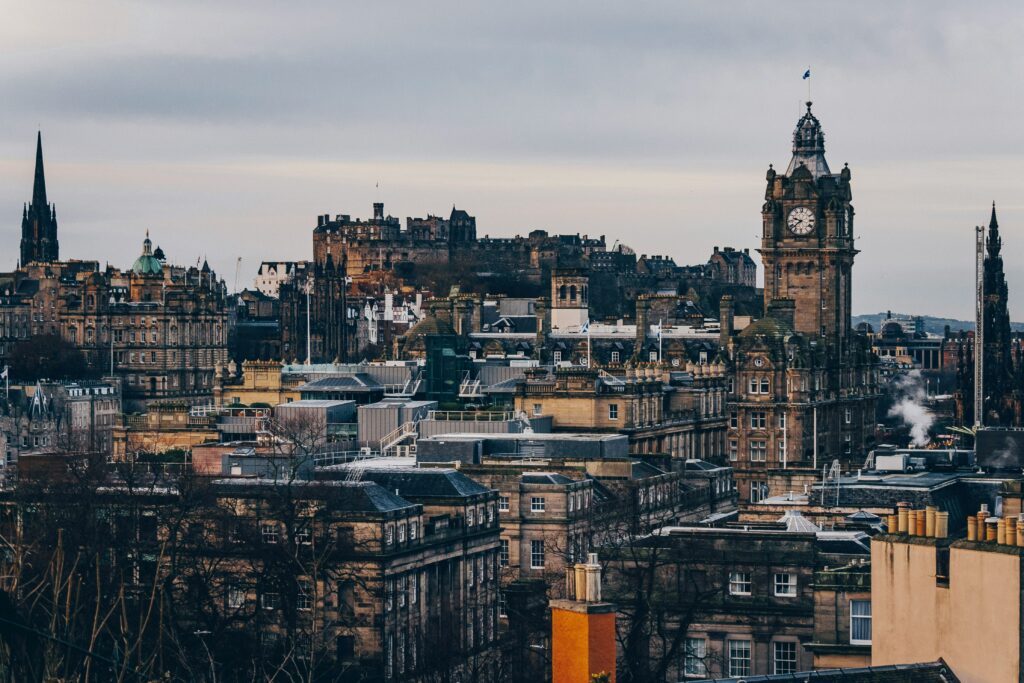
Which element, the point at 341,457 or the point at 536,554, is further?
the point at 341,457

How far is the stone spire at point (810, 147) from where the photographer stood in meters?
191

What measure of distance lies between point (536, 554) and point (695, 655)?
29232 millimetres

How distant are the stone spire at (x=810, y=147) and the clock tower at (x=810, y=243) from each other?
0.44 feet

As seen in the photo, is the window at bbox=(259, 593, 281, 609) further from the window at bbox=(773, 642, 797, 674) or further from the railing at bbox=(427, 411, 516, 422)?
the railing at bbox=(427, 411, 516, 422)

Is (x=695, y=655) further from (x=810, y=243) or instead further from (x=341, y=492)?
(x=810, y=243)

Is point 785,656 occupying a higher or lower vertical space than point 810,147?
lower

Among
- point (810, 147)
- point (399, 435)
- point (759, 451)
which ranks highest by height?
point (810, 147)

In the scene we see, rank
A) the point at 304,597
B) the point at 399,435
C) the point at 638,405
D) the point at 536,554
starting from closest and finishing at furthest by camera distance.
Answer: the point at 304,597 → the point at 536,554 → the point at 399,435 → the point at 638,405

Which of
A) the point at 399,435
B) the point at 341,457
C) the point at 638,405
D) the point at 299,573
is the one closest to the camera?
the point at 299,573

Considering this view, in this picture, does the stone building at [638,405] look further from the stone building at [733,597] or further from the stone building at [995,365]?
the stone building at [733,597]

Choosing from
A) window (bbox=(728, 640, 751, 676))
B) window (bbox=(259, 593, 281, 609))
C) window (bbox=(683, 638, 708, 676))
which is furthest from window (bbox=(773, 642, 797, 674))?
window (bbox=(259, 593, 281, 609))

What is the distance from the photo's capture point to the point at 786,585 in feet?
259

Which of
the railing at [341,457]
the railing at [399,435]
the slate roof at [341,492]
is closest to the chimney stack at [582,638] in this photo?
the slate roof at [341,492]

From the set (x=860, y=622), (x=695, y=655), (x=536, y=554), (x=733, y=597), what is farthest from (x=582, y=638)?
(x=536, y=554)
